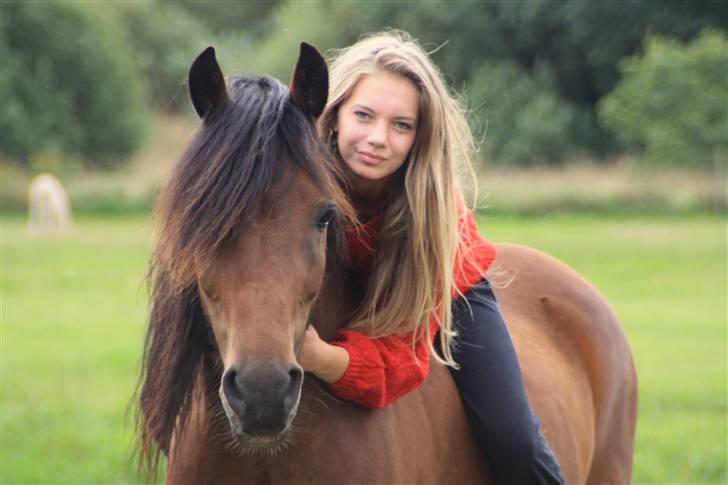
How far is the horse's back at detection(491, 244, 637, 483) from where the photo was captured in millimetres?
4750

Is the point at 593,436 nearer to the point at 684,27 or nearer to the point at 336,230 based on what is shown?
the point at 336,230

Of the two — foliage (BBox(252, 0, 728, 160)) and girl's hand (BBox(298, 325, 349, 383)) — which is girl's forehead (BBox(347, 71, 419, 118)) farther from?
foliage (BBox(252, 0, 728, 160))

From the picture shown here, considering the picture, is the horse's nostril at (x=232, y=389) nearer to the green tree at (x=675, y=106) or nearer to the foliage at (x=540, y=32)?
the foliage at (x=540, y=32)

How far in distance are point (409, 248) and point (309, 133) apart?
1.65 ft

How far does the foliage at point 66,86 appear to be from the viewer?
1598 inches

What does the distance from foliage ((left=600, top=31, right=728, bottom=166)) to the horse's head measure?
24765mm

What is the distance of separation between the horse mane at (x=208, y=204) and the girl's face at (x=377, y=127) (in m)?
0.19

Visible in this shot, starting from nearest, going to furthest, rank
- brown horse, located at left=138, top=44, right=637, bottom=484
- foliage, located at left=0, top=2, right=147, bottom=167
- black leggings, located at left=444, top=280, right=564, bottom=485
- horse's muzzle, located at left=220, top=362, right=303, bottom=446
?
horse's muzzle, located at left=220, top=362, right=303, bottom=446 < brown horse, located at left=138, top=44, right=637, bottom=484 < black leggings, located at left=444, top=280, right=564, bottom=485 < foliage, located at left=0, top=2, right=147, bottom=167

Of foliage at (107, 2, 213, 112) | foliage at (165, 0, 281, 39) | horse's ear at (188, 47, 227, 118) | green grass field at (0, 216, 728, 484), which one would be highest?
foliage at (165, 0, 281, 39)

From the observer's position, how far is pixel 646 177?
29.2 metres

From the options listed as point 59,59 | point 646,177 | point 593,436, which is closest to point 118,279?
point 646,177

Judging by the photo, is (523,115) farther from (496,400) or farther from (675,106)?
(496,400)

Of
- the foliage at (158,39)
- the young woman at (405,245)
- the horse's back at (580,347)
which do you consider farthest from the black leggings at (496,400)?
the foliage at (158,39)

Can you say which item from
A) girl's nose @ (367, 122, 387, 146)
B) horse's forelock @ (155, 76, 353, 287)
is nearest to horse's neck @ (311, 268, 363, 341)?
horse's forelock @ (155, 76, 353, 287)
